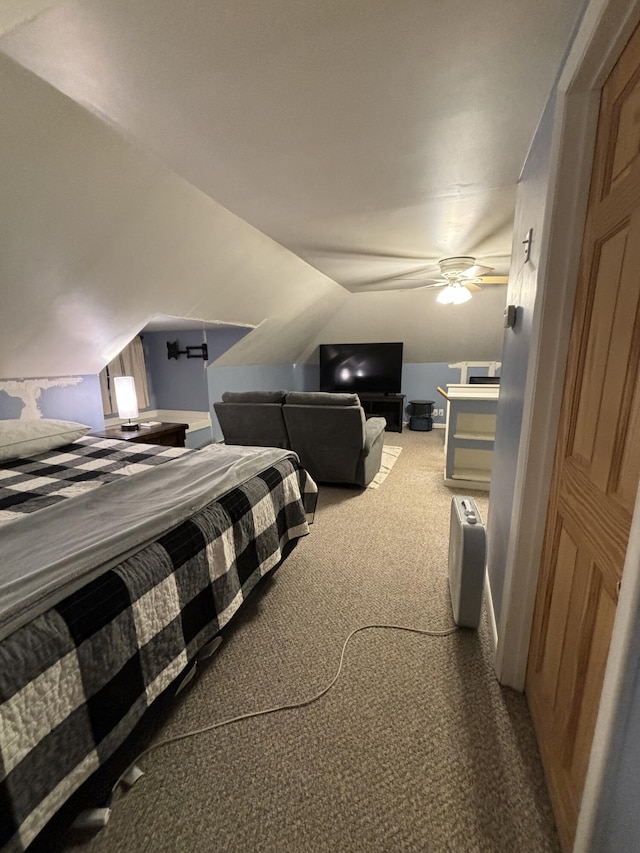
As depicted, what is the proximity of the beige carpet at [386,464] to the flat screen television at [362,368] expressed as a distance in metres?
1.37

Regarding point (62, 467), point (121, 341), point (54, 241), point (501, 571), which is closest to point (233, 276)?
point (121, 341)

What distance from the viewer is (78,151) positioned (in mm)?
1561

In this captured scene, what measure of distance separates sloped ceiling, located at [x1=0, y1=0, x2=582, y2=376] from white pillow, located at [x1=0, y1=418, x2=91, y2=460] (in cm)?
69

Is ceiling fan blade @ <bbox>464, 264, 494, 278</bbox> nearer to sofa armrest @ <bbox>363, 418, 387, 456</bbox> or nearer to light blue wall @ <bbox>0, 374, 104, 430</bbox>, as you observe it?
sofa armrest @ <bbox>363, 418, 387, 456</bbox>

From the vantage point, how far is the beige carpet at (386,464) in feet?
11.3

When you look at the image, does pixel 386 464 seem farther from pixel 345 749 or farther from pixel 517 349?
pixel 345 749

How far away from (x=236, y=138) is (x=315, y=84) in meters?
0.43

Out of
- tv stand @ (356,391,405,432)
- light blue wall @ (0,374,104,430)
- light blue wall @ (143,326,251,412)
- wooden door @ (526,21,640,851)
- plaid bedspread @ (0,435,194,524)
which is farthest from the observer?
tv stand @ (356,391,405,432)

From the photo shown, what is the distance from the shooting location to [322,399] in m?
3.06

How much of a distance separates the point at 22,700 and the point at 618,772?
1208 millimetres

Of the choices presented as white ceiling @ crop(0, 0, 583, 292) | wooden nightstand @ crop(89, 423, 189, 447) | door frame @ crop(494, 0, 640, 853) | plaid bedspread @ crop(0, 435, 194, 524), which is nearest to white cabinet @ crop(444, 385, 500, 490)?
white ceiling @ crop(0, 0, 583, 292)

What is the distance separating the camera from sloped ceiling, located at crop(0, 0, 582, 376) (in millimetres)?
907

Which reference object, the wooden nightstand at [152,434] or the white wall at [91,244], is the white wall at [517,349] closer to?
the white wall at [91,244]

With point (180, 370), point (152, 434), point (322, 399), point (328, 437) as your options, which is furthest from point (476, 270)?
point (180, 370)
